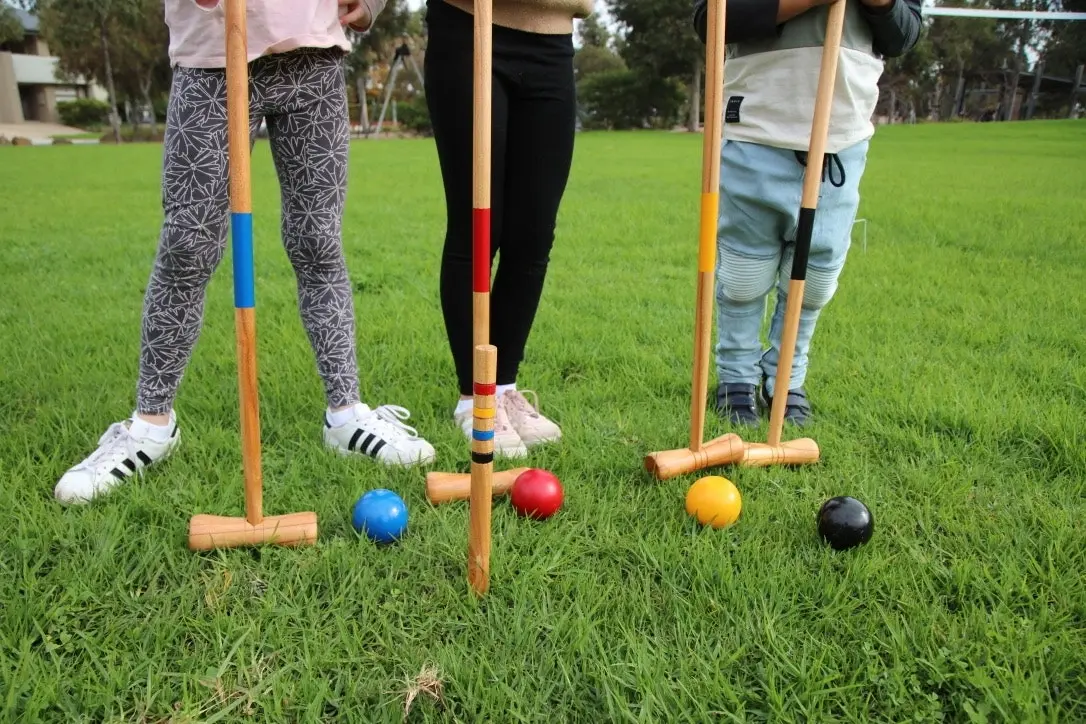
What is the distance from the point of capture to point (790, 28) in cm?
257

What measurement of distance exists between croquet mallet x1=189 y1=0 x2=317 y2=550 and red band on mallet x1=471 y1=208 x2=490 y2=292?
0.49m

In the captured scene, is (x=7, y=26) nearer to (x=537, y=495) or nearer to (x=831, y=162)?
(x=831, y=162)

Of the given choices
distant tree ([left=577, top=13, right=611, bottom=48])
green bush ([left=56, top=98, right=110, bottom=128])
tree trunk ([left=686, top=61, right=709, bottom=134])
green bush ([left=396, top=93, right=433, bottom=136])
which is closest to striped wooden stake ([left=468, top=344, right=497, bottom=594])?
tree trunk ([left=686, top=61, right=709, bottom=134])

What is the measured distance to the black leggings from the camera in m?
2.29

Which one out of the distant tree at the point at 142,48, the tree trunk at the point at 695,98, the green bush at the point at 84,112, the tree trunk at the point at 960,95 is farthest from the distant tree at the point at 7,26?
the tree trunk at the point at 960,95

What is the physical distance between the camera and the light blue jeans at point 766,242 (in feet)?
8.80

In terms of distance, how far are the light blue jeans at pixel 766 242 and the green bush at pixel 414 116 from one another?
40982 millimetres

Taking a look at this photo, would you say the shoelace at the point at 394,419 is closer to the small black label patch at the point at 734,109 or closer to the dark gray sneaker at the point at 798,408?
the dark gray sneaker at the point at 798,408

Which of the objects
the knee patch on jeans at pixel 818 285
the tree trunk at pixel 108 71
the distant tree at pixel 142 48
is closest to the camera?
the knee patch on jeans at pixel 818 285

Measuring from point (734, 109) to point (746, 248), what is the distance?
463 millimetres

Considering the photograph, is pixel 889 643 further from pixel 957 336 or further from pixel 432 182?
pixel 432 182

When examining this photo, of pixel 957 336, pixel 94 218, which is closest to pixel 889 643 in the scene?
pixel 957 336

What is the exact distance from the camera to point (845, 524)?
1979 mm

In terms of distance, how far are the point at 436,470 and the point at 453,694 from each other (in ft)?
3.19
